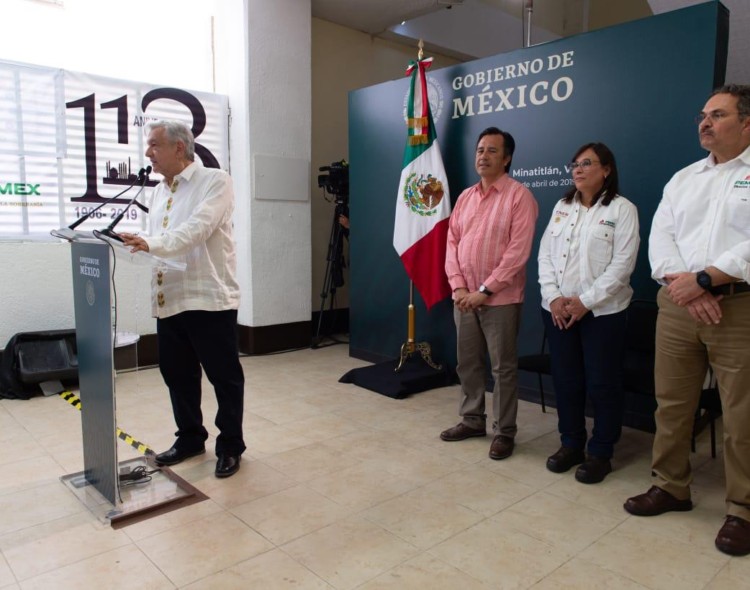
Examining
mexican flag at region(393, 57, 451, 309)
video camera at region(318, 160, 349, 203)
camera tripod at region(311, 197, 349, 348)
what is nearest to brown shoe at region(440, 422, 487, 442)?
mexican flag at region(393, 57, 451, 309)

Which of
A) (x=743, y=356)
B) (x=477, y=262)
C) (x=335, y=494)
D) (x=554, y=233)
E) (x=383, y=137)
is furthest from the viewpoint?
(x=383, y=137)

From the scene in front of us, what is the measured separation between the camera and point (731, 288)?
207 centimetres

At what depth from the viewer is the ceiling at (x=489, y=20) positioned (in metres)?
4.00

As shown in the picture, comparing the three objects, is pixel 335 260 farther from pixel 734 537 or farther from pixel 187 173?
pixel 734 537

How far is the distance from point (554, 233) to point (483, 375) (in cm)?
85

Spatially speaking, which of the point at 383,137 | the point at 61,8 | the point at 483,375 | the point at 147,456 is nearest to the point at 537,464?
the point at 483,375

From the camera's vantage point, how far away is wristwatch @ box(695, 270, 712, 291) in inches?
Answer: 81.0

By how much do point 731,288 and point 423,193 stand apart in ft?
7.91

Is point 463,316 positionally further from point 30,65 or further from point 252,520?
point 30,65

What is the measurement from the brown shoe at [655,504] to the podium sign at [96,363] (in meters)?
2.06

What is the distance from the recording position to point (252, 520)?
2312mm

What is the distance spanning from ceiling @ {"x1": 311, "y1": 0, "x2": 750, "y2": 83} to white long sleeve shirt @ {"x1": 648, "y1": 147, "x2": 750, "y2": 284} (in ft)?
7.73

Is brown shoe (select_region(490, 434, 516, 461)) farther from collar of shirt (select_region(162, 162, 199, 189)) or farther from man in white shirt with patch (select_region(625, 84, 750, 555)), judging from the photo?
collar of shirt (select_region(162, 162, 199, 189))

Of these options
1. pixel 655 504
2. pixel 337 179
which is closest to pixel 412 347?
pixel 337 179
